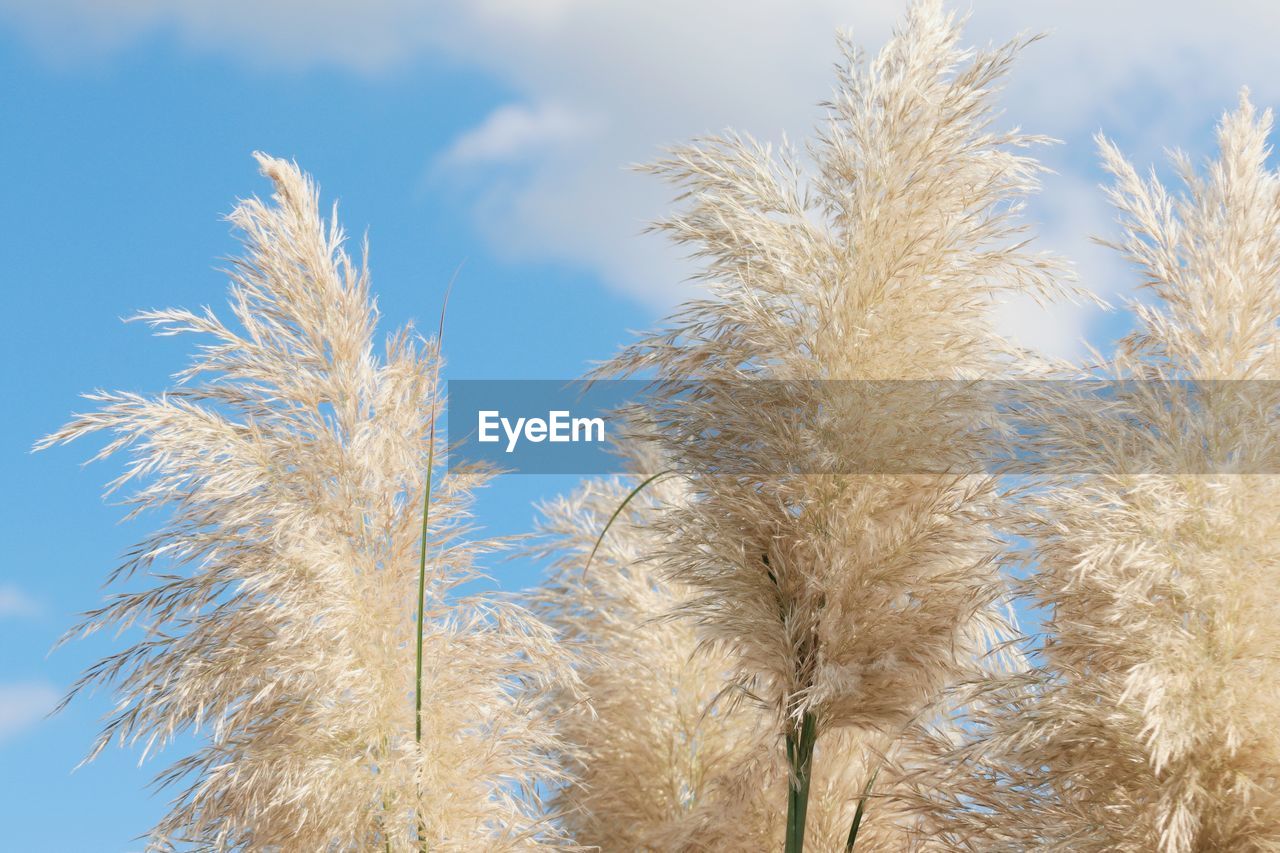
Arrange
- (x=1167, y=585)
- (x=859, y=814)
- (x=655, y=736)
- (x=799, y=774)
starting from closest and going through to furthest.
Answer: (x=1167, y=585)
(x=799, y=774)
(x=859, y=814)
(x=655, y=736)

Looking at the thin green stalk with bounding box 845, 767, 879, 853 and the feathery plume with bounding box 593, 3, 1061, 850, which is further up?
the feathery plume with bounding box 593, 3, 1061, 850

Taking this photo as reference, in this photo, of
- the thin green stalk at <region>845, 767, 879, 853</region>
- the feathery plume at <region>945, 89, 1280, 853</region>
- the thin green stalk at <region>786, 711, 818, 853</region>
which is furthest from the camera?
the thin green stalk at <region>845, 767, 879, 853</region>

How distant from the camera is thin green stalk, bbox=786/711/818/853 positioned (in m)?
3.33

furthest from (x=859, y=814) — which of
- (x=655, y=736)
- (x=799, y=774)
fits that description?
(x=655, y=736)

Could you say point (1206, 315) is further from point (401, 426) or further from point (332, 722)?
point (332, 722)

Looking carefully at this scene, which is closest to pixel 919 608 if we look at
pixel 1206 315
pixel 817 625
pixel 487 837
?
pixel 817 625

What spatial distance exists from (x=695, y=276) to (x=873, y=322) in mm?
534

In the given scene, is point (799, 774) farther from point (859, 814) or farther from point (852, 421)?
point (852, 421)

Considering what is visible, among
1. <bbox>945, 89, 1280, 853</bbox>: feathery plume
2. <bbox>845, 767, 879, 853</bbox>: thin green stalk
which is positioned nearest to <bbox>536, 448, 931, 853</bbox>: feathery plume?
<bbox>845, 767, 879, 853</bbox>: thin green stalk

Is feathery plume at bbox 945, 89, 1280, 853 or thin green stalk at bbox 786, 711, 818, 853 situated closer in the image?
feathery plume at bbox 945, 89, 1280, 853

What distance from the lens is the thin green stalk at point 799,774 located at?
3.33m

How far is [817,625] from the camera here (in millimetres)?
3340

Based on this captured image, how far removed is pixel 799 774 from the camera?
3.38 metres

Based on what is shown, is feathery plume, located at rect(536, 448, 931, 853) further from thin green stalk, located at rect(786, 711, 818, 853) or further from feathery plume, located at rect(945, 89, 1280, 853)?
feathery plume, located at rect(945, 89, 1280, 853)
